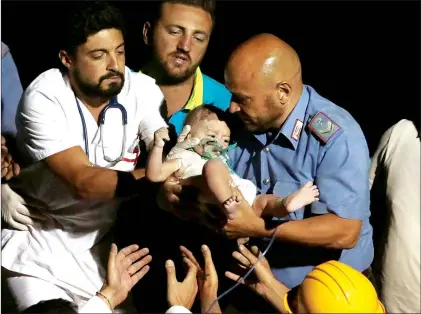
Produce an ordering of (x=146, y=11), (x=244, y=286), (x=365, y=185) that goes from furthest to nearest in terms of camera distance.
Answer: (x=146, y=11) → (x=244, y=286) → (x=365, y=185)

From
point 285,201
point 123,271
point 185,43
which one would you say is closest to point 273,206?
point 285,201

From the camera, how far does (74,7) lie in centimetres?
311

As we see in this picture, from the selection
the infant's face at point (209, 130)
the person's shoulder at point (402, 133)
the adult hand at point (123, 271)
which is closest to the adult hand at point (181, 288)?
the adult hand at point (123, 271)

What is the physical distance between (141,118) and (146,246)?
467mm

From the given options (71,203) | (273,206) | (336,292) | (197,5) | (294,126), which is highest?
(197,5)

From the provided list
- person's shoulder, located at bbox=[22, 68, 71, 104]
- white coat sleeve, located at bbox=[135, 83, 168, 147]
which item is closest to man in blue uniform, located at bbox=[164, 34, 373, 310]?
white coat sleeve, located at bbox=[135, 83, 168, 147]

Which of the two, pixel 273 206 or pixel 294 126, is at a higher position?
pixel 294 126

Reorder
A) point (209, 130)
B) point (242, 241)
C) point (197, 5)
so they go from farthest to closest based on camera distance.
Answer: point (197, 5) < point (242, 241) < point (209, 130)

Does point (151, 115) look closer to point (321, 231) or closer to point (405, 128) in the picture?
point (321, 231)

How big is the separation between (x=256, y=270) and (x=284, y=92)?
59 cm

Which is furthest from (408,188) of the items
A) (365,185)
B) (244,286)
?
(244,286)

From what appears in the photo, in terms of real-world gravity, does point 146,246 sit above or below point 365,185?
below

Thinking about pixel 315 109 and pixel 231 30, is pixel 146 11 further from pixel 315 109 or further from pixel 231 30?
pixel 315 109

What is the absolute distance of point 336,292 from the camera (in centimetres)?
265
